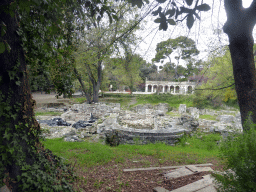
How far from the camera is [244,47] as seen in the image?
8.47 ft

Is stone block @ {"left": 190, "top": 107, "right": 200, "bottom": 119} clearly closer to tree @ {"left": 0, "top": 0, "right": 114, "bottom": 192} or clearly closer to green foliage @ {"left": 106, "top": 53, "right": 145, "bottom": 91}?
green foliage @ {"left": 106, "top": 53, "right": 145, "bottom": 91}

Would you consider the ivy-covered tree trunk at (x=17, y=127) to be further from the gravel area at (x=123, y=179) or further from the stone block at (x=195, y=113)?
the stone block at (x=195, y=113)

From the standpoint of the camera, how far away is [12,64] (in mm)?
2041

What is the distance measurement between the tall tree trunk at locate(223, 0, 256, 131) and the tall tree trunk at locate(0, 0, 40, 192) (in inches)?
133

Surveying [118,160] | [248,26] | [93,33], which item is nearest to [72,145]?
[118,160]

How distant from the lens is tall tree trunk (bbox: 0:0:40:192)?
1960 millimetres

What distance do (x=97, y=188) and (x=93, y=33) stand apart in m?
12.9

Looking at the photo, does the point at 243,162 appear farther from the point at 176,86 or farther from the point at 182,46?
the point at 176,86

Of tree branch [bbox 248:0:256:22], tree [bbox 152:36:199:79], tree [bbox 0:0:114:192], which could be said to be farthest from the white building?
tree [bbox 0:0:114:192]

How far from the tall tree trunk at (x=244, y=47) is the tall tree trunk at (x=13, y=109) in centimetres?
338

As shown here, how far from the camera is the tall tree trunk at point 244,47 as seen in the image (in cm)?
254

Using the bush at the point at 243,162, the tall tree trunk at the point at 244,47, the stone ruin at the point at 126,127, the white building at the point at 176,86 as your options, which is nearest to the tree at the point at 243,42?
the tall tree trunk at the point at 244,47

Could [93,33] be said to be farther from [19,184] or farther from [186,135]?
[19,184]

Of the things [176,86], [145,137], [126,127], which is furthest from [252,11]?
[126,127]
